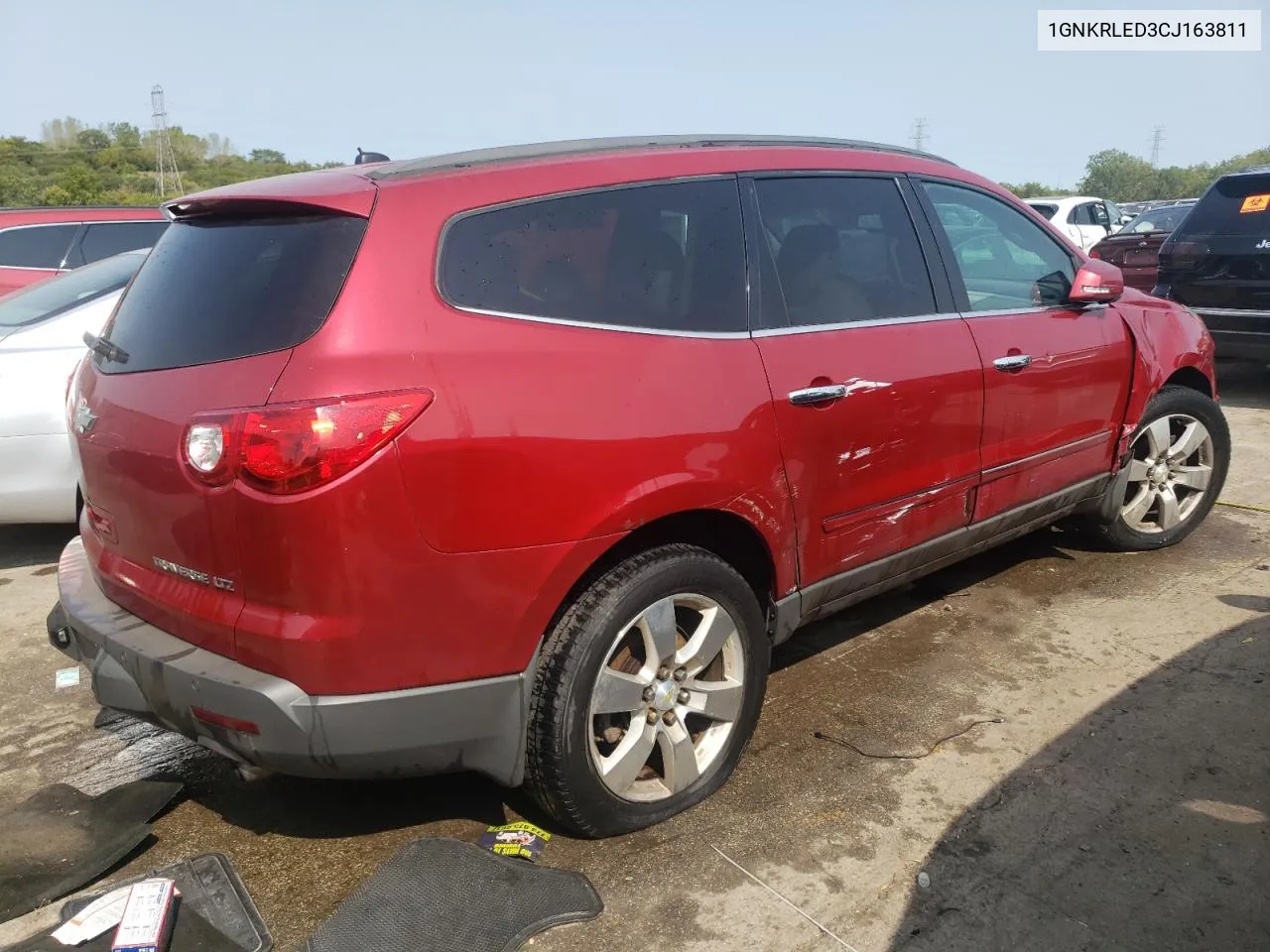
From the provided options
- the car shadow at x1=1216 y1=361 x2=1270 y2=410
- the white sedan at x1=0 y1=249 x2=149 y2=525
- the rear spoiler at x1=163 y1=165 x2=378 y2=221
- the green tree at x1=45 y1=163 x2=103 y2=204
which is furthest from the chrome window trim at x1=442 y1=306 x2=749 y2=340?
the green tree at x1=45 y1=163 x2=103 y2=204

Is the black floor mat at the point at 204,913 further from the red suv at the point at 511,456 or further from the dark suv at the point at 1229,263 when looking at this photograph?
the dark suv at the point at 1229,263

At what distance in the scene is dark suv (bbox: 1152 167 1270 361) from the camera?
7480mm

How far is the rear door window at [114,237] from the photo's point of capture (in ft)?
24.3

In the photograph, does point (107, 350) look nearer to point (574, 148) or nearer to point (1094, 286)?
point (574, 148)

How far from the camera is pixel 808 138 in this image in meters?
3.36

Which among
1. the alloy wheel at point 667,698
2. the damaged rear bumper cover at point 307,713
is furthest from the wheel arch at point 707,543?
the damaged rear bumper cover at point 307,713

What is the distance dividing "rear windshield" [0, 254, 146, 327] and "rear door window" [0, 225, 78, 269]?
2.20 metres

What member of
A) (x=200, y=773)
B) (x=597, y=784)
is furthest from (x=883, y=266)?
(x=200, y=773)

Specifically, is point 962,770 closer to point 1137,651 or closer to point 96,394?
point 1137,651

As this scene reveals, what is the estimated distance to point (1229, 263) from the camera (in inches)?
301

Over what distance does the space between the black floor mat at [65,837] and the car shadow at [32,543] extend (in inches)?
100

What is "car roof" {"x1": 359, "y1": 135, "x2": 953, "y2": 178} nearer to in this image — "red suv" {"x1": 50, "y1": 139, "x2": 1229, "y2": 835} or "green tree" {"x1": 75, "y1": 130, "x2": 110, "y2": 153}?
"red suv" {"x1": 50, "y1": 139, "x2": 1229, "y2": 835}

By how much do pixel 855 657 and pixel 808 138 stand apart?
1875 millimetres

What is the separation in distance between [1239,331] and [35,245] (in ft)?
29.4
